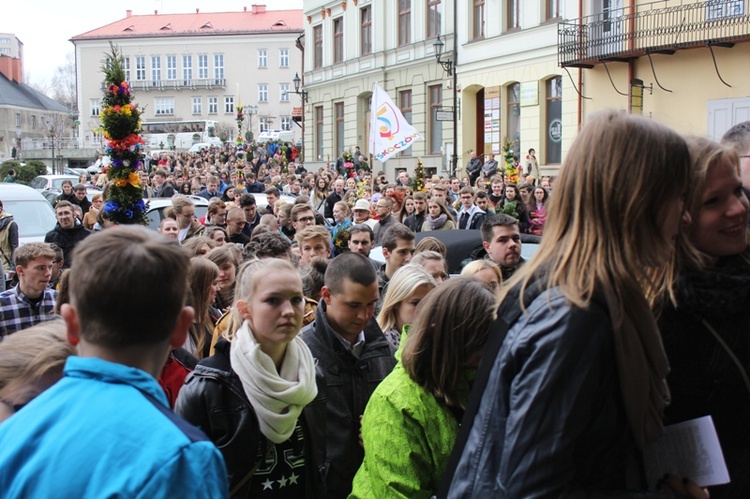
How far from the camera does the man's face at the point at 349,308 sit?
434 cm

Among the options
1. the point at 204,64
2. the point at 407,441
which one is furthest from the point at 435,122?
the point at 204,64

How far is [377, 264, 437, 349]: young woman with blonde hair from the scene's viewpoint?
4738mm

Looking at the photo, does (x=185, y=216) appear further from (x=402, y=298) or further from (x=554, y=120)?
(x=554, y=120)

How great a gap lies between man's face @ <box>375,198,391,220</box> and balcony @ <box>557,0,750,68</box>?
38.0ft

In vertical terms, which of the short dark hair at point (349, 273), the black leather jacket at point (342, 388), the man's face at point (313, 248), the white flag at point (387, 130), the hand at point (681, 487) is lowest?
the black leather jacket at point (342, 388)

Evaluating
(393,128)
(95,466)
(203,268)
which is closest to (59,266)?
(203,268)

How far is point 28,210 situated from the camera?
47.2 feet

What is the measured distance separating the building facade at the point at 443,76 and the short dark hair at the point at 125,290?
2359 centimetres

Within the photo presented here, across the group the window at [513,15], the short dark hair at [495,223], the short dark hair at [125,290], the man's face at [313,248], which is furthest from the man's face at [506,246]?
the window at [513,15]

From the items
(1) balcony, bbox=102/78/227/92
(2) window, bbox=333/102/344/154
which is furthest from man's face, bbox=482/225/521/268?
(1) balcony, bbox=102/78/227/92

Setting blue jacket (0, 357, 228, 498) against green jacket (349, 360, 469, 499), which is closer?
blue jacket (0, 357, 228, 498)

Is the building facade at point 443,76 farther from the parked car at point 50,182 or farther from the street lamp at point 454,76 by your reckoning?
the parked car at point 50,182

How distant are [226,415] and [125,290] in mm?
1683

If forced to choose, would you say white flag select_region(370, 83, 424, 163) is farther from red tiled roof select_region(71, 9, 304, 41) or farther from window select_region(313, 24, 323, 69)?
red tiled roof select_region(71, 9, 304, 41)
